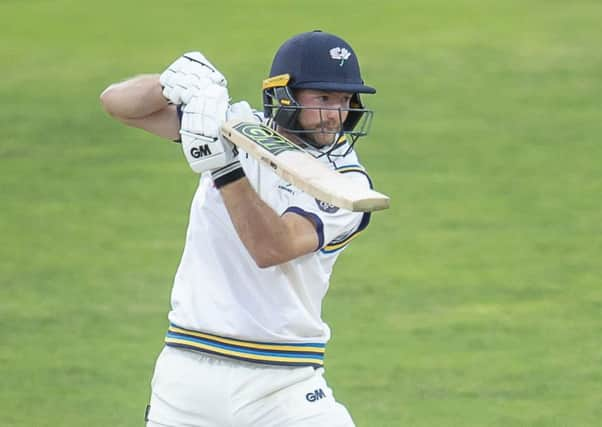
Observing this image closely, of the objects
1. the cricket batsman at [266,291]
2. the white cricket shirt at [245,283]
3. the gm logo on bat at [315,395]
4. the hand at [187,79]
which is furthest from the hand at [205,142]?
the gm logo on bat at [315,395]

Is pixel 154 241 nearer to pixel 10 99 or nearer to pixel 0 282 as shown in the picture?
pixel 0 282

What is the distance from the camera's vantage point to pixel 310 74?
5367mm

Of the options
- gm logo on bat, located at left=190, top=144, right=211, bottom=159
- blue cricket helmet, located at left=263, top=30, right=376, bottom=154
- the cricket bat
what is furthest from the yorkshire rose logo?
gm logo on bat, located at left=190, top=144, right=211, bottom=159

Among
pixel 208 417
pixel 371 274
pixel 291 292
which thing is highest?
pixel 291 292

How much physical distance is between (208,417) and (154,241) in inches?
261

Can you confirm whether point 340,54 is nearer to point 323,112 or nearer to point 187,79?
point 323,112

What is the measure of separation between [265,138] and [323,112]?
50cm

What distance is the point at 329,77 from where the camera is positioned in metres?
5.34

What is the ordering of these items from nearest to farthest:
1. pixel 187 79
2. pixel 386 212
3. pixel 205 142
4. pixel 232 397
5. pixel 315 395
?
pixel 205 142
pixel 187 79
pixel 232 397
pixel 315 395
pixel 386 212

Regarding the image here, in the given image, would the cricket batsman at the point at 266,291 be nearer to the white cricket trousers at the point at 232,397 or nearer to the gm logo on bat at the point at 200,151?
the white cricket trousers at the point at 232,397

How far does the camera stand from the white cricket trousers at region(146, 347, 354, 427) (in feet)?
17.5

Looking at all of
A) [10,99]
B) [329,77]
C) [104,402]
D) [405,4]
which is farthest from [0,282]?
[405,4]

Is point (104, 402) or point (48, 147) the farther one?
point (48, 147)

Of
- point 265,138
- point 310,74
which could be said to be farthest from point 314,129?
point 265,138
